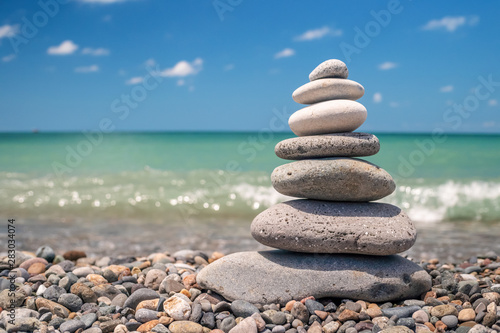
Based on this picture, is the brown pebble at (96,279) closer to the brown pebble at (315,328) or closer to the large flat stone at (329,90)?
the brown pebble at (315,328)

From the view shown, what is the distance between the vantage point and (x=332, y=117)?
5.24m

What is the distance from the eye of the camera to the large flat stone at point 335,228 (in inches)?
194

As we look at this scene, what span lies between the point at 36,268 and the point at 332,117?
4.82 m

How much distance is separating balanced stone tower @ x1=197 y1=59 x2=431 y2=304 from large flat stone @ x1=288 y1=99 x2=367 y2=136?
13mm

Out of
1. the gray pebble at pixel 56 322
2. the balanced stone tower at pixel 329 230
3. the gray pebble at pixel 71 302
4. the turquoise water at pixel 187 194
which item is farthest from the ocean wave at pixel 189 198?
the gray pebble at pixel 56 322

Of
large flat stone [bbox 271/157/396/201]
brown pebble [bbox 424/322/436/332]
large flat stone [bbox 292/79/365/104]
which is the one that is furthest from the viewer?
large flat stone [bbox 292/79/365/104]

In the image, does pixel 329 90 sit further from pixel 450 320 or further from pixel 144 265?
pixel 144 265

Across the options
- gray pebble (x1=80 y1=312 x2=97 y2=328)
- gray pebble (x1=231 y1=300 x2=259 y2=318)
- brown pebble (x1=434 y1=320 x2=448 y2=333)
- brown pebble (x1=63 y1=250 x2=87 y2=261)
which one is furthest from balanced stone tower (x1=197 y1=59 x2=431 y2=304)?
brown pebble (x1=63 y1=250 x2=87 y2=261)

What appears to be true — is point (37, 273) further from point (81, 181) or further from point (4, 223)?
point (81, 181)

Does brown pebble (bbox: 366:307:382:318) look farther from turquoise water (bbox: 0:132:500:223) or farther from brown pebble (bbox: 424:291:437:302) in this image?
turquoise water (bbox: 0:132:500:223)

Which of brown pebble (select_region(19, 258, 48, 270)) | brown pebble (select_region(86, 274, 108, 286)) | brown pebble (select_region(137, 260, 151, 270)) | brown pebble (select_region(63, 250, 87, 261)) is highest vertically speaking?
brown pebble (select_region(63, 250, 87, 261))

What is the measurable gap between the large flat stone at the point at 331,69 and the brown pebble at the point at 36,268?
489 cm

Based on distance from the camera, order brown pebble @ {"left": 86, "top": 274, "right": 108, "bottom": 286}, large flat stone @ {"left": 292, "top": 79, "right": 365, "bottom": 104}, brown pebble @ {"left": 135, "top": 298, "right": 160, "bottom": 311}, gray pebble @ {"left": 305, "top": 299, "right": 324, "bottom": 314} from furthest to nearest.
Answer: brown pebble @ {"left": 86, "top": 274, "right": 108, "bottom": 286}
large flat stone @ {"left": 292, "top": 79, "right": 365, "bottom": 104}
brown pebble @ {"left": 135, "top": 298, "right": 160, "bottom": 311}
gray pebble @ {"left": 305, "top": 299, "right": 324, "bottom": 314}

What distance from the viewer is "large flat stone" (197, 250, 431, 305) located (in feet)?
16.0
